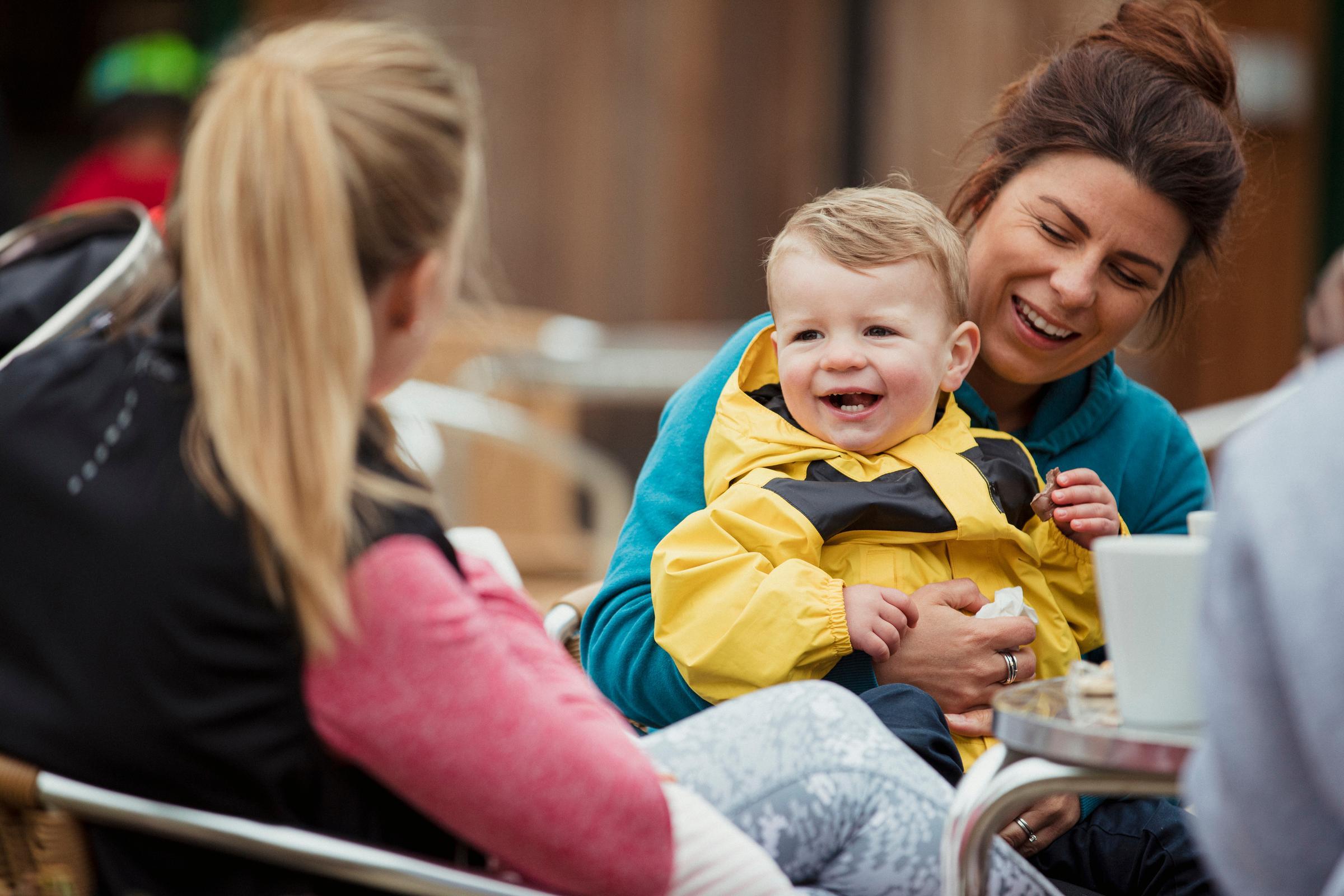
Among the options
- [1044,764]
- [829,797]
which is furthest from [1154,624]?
[829,797]

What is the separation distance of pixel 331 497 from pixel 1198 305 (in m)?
1.35

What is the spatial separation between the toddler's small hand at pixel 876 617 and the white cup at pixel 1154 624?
0.40 meters

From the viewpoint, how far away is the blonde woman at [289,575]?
3.44 feet

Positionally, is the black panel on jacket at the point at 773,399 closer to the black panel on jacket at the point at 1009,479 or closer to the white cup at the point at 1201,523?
the black panel on jacket at the point at 1009,479

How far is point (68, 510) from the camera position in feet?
3.51

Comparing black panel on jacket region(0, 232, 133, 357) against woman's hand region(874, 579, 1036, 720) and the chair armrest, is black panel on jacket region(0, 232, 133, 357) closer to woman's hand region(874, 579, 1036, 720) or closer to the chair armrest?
the chair armrest

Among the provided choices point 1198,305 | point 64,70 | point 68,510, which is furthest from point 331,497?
point 64,70

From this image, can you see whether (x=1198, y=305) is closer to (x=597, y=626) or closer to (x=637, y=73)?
(x=597, y=626)

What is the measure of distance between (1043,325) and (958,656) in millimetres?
453

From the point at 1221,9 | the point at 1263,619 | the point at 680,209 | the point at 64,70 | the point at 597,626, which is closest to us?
the point at 1263,619

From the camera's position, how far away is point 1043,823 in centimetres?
157

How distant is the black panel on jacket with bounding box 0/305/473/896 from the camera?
105cm

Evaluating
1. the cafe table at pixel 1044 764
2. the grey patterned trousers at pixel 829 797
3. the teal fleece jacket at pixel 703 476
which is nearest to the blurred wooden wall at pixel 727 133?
the teal fleece jacket at pixel 703 476

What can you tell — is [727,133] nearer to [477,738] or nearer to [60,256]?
[60,256]
